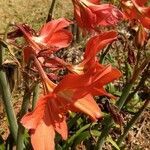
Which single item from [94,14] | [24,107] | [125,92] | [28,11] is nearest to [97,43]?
[94,14]

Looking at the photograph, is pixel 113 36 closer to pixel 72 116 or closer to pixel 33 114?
pixel 33 114

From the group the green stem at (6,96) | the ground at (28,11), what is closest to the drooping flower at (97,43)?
the green stem at (6,96)

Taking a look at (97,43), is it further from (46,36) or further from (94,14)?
(46,36)

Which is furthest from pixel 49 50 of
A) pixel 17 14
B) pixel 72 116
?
pixel 17 14

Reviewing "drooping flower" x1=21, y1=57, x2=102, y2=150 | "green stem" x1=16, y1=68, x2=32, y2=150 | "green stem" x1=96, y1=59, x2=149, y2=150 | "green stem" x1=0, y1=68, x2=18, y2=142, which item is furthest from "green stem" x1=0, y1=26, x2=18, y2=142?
"green stem" x1=96, y1=59, x2=149, y2=150

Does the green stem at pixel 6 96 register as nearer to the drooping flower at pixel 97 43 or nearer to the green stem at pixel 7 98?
the green stem at pixel 7 98

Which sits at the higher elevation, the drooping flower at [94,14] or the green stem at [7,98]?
the drooping flower at [94,14]

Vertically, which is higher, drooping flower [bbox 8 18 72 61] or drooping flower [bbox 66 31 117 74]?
drooping flower [bbox 66 31 117 74]

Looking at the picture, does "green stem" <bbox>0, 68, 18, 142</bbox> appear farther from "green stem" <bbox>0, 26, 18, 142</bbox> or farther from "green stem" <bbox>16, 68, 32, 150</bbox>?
"green stem" <bbox>16, 68, 32, 150</bbox>
